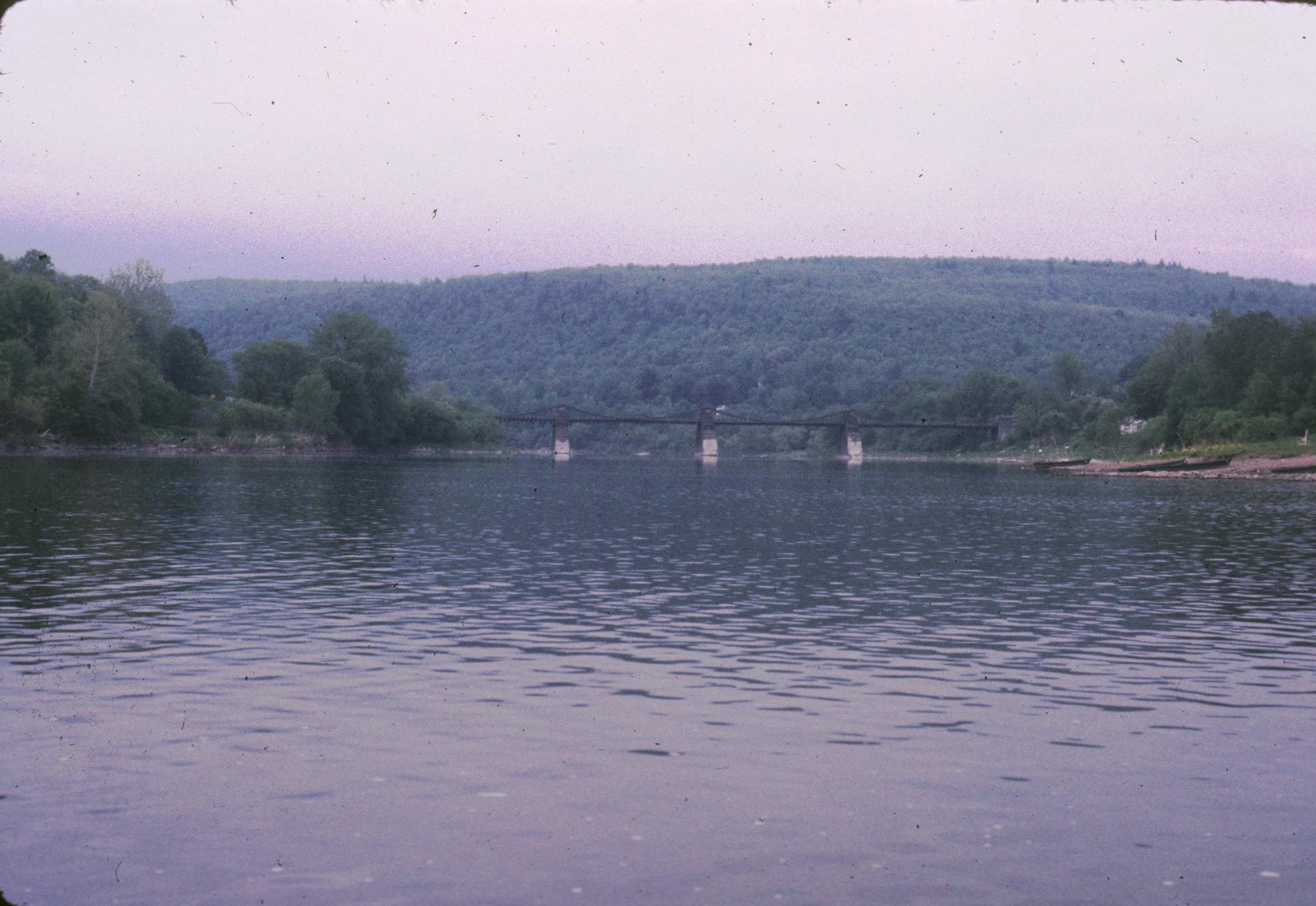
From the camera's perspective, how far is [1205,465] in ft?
443

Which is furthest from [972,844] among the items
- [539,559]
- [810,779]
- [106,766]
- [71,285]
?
[71,285]

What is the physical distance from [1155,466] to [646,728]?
5248 inches

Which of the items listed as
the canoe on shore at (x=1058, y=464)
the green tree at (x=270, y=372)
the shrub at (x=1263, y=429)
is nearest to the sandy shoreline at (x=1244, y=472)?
the shrub at (x=1263, y=429)

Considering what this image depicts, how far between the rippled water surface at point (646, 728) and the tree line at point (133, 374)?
380ft

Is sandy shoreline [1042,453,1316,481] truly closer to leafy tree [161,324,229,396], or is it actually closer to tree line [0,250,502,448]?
tree line [0,250,502,448]

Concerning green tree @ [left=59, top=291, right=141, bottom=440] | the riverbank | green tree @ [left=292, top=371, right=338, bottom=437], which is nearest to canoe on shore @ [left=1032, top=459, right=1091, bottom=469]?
the riverbank

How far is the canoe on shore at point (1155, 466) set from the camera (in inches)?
5428

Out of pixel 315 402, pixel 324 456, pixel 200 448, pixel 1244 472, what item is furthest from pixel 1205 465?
pixel 200 448

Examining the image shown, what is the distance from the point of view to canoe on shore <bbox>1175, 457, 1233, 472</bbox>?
134475 mm

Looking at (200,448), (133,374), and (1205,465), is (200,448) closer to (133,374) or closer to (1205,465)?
(133,374)

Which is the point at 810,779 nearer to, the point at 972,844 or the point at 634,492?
the point at 972,844

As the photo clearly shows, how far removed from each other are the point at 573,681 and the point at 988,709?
6586 millimetres

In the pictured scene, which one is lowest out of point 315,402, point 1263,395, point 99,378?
point 315,402

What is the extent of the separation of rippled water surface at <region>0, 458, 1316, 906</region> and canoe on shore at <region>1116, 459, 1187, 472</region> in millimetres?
101195
